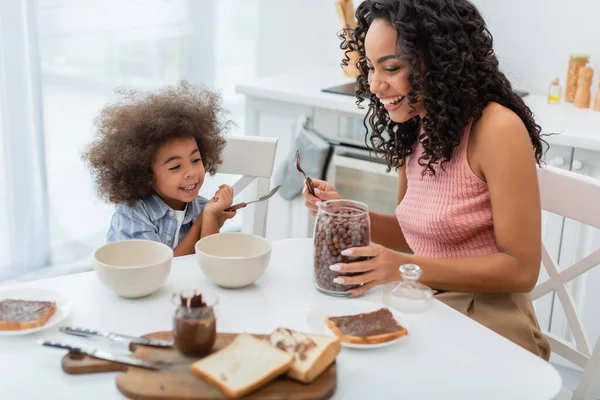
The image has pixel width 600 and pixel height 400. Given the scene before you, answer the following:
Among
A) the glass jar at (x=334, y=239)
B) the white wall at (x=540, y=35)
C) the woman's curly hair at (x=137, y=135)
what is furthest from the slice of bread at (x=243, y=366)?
the white wall at (x=540, y=35)

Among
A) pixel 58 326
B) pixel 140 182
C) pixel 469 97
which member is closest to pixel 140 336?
pixel 58 326

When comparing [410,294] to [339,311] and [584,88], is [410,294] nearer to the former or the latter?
[339,311]

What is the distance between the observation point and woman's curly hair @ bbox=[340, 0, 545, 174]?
1396mm

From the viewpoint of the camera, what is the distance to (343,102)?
2.49 metres

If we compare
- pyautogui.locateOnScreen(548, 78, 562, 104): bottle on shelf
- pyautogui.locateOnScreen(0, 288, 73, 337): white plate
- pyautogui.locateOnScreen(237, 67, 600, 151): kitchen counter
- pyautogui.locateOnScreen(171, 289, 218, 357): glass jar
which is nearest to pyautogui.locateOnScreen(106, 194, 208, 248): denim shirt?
pyautogui.locateOnScreen(0, 288, 73, 337): white plate

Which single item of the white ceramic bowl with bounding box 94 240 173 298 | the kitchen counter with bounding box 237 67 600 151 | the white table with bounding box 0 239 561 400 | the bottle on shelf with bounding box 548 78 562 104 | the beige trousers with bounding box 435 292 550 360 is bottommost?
the beige trousers with bounding box 435 292 550 360

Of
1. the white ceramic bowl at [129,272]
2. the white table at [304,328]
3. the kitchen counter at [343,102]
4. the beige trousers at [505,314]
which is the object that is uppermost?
the kitchen counter at [343,102]

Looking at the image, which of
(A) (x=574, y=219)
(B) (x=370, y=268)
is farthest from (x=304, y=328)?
(A) (x=574, y=219)

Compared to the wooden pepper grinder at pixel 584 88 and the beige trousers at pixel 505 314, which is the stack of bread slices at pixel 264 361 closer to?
the beige trousers at pixel 505 314

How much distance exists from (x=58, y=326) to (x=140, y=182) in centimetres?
60

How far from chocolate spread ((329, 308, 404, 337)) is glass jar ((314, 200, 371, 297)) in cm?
→ 11

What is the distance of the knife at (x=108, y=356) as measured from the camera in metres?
0.97

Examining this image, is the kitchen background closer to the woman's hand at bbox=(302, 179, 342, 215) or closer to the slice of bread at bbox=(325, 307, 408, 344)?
the woman's hand at bbox=(302, 179, 342, 215)

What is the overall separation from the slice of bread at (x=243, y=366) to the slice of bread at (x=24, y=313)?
281 mm
